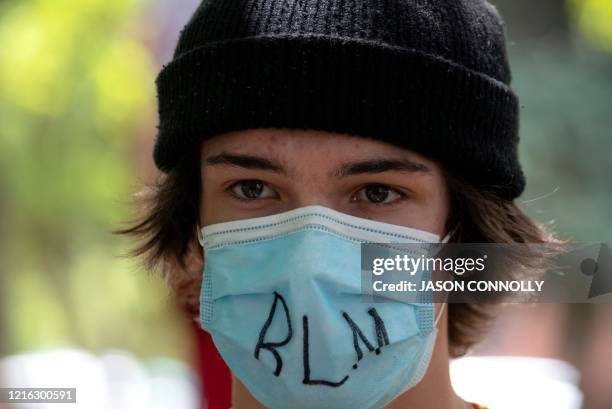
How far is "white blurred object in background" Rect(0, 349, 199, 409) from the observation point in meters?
5.02

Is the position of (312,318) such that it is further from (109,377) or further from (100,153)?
(109,377)

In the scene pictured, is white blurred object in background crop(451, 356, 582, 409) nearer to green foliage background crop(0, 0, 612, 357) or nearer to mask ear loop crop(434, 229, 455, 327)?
mask ear loop crop(434, 229, 455, 327)

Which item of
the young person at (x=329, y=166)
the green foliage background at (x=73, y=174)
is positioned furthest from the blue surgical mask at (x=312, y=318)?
the green foliage background at (x=73, y=174)

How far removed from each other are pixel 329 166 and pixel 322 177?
35mm

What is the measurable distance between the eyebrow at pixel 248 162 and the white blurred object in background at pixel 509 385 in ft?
4.53

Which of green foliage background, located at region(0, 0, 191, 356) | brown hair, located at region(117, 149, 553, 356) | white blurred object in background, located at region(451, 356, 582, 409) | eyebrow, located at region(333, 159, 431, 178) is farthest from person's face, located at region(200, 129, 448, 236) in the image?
green foliage background, located at region(0, 0, 191, 356)

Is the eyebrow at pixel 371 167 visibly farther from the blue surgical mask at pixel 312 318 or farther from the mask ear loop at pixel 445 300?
the mask ear loop at pixel 445 300

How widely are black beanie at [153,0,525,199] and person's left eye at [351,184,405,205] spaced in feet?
0.45

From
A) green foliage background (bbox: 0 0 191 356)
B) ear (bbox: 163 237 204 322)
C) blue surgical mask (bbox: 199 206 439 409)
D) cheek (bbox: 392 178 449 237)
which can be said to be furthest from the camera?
green foliage background (bbox: 0 0 191 356)

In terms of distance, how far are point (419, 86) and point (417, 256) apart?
0.46 metres

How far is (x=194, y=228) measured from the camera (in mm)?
2979

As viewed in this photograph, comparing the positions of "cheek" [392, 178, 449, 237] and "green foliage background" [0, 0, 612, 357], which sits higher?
"green foliage background" [0, 0, 612, 357]

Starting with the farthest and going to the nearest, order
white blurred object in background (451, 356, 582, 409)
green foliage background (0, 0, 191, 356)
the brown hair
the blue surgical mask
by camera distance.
A: green foliage background (0, 0, 191, 356)
white blurred object in background (451, 356, 582, 409)
the brown hair
the blue surgical mask

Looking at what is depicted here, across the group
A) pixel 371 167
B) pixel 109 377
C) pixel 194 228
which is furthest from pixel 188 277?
pixel 109 377
